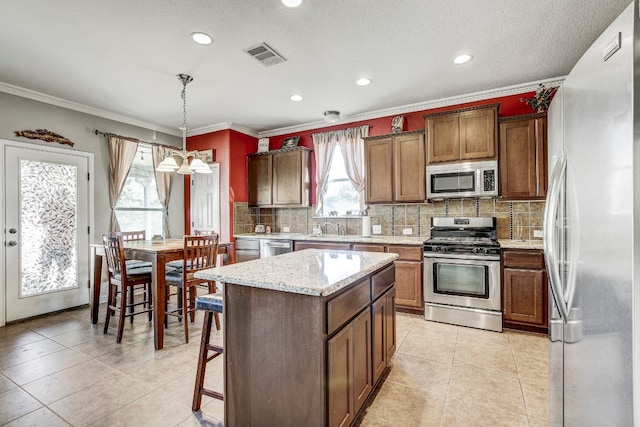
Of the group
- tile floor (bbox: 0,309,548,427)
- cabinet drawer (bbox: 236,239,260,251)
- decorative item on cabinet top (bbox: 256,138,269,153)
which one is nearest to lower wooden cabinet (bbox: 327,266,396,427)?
tile floor (bbox: 0,309,548,427)

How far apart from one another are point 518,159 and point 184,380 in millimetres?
3923

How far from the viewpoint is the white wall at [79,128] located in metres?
3.59

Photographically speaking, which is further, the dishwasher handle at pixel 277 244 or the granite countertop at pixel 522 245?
the dishwasher handle at pixel 277 244

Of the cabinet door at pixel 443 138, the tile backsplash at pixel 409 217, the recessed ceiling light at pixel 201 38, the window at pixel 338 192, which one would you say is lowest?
the tile backsplash at pixel 409 217

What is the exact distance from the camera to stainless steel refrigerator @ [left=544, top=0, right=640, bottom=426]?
0.81 meters

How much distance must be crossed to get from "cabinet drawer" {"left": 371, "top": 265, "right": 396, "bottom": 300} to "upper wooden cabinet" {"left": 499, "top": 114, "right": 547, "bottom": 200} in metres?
2.06

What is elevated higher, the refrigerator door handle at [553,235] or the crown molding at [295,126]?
the crown molding at [295,126]

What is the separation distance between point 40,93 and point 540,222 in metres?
6.20

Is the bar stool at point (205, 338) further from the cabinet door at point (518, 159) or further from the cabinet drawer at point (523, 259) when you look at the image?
the cabinet door at point (518, 159)

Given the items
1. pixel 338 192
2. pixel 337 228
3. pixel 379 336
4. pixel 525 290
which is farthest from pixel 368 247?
pixel 379 336

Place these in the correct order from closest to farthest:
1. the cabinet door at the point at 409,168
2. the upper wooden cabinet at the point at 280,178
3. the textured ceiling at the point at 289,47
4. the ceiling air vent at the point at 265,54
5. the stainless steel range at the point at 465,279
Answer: the textured ceiling at the point at 289,47 → the ceiling air vent at the point at 265,54 → the stainless steel range at the point at 465,279 → the cabinet door at the point at 409,168 → the upper wooden cabinet at the point at 280,178

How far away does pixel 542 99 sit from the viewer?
3352 mm

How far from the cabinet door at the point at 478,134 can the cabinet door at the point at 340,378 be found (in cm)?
285

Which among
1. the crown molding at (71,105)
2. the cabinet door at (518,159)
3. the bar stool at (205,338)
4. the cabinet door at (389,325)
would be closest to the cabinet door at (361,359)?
the cabinet door at (389,325)
